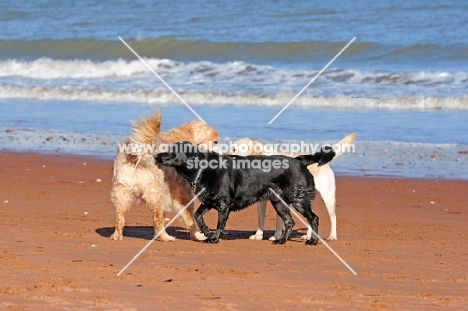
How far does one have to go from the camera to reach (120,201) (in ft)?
26.0

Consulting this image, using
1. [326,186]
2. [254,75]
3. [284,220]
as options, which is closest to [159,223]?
[284,220]

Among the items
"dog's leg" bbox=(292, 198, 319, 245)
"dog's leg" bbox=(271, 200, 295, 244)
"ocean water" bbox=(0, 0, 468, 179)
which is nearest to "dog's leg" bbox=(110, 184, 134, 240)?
"dog's leg" bbox=(271, 200, 295, 244)

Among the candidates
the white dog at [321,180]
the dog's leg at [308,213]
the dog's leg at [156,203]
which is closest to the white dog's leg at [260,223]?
the white dog at [321,180]

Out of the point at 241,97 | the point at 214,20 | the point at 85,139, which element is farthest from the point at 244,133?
the point at 214,20

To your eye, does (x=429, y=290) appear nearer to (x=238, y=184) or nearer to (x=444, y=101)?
(x=238, y=184)

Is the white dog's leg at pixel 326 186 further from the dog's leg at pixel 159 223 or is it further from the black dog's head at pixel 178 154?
the dog's leg at pixel 159 223

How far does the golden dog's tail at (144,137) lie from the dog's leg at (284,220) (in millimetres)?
1455

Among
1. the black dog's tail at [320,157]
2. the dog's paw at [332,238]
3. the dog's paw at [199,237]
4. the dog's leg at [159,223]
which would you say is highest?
the black dog's tail at [320,157]

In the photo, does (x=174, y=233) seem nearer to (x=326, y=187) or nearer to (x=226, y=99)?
(x=326, y=187)

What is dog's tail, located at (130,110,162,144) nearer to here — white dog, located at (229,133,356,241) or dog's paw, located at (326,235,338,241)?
white dog, located at (229,133,356,241)

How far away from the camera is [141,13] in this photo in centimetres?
4125

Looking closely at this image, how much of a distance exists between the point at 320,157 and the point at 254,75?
53.6 ft

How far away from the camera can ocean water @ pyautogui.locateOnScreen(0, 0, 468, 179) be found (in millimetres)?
15422

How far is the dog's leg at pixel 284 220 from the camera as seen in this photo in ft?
27.6
